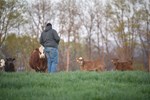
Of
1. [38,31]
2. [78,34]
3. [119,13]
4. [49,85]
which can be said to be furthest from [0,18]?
[49,85]

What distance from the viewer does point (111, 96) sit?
828 cm

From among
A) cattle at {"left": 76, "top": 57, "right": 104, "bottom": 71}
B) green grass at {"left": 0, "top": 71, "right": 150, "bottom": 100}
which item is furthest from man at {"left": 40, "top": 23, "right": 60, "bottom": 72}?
cattle at {"left": 76, "top": 57, "right": 104, "bottom": 71}

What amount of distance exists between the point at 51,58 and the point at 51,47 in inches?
23.2

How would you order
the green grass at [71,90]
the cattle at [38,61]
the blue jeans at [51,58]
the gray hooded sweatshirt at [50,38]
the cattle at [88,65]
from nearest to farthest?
the green grass at [71,90] < the blue jeans at [51,58] < the gray hooded sweatshirt at [50,38] < the cattle at [38,61] < the cattle at [88,65]

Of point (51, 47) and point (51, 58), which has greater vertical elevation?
point (51, 47)

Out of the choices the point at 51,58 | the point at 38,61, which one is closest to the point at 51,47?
the point at 51,58

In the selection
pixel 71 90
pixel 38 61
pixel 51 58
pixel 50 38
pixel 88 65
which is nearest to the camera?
pixel 71 90

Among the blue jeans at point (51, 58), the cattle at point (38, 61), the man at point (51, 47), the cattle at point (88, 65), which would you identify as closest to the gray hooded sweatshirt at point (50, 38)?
the man at point (51, 47)

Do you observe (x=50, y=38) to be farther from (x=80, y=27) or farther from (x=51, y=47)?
(x=80, y=27)

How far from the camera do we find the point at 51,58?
1705 centimetres

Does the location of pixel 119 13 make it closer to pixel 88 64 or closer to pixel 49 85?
pixel 88 64

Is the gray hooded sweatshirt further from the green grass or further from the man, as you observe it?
the green grass

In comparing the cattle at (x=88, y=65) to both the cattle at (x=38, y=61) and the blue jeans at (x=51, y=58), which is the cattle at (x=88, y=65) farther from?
the blue jeans at (x=51, y=58)

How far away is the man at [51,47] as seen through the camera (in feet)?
55.9
